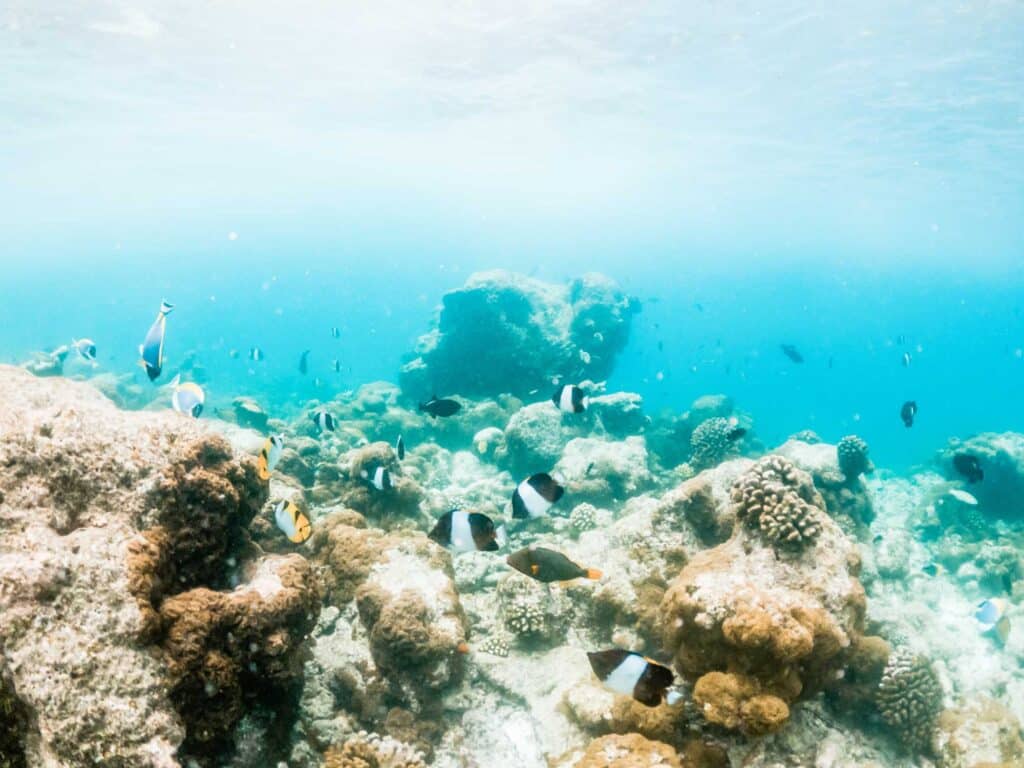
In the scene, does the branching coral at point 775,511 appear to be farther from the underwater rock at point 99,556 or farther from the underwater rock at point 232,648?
the underwater rock at point 99,556

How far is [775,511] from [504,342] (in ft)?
50.9

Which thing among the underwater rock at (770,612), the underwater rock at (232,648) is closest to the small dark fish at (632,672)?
the underwater rock at (770,612)

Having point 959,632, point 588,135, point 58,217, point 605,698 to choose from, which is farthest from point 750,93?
point 58,217

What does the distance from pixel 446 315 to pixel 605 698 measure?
17335 millimetres

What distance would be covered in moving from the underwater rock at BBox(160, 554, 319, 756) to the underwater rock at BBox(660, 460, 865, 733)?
10.6 feet

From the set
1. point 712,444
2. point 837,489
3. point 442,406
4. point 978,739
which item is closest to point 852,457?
point 837,489

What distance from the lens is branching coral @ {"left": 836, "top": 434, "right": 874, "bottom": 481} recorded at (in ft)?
36.6

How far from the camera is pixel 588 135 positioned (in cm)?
3956

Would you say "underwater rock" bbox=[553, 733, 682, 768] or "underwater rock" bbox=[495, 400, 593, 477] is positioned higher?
"underwater rock" bbox=[553, 733, 682, 768]

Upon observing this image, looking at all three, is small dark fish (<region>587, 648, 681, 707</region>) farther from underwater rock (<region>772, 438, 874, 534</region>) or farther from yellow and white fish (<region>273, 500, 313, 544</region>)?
underwater rock (<region>772, 438, 874, 534</region>)

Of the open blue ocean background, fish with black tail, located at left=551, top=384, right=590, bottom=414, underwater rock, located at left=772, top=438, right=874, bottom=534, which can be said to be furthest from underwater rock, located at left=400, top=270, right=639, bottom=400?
fish with black tail, located at left=551, top=384, right=590, bottom=414

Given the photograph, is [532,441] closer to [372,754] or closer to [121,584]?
[372,754]

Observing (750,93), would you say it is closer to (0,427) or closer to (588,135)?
(588,135)

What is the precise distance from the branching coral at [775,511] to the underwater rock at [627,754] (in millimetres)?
2170
